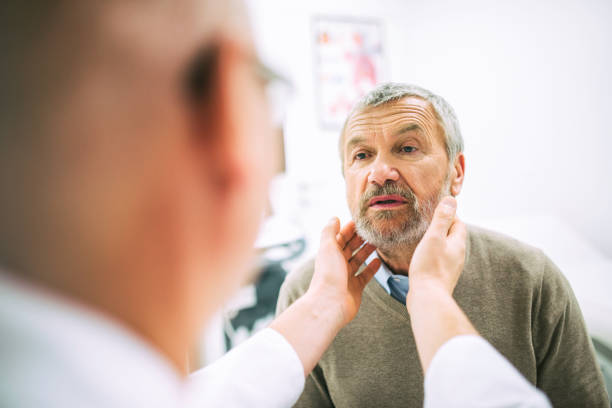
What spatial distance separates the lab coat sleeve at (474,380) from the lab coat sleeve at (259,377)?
301mm

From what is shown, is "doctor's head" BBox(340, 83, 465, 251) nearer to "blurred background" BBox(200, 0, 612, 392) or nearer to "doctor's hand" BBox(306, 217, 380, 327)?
"doctor's hand" BBox(306, 217, 380, 327)

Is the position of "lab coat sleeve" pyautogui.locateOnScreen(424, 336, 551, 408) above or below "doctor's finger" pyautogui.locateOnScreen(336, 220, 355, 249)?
below

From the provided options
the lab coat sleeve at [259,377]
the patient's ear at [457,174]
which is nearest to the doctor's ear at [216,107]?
the lab coat sleeve at [259,377]

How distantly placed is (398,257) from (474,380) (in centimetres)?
62

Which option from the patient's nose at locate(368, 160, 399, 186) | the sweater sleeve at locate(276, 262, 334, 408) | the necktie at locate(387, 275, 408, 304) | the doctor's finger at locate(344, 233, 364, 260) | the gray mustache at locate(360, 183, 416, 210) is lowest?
the sweater sleeve at locate(276, 262, 334, 408)

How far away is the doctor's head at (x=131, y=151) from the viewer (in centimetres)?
25

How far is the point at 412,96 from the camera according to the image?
3.32ft

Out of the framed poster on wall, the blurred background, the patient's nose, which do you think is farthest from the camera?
the framed poster on wall

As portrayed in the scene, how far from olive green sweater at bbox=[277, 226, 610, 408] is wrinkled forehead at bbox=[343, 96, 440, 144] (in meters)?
0.46

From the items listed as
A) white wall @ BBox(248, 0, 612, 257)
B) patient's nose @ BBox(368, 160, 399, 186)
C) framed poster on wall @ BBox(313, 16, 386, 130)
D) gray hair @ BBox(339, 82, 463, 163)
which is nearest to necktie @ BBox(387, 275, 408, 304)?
patient's nose @ BBox(368, 160, 399, 186)

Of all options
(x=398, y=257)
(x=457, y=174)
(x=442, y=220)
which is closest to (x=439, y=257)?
(x=442, y=220)

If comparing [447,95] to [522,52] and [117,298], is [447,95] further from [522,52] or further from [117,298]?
[117,298]

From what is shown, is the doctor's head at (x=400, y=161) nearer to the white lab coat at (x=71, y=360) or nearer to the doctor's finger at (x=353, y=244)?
the doctor's finger at (x=353, y=244)

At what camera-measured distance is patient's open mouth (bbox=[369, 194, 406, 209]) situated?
3.21ft
